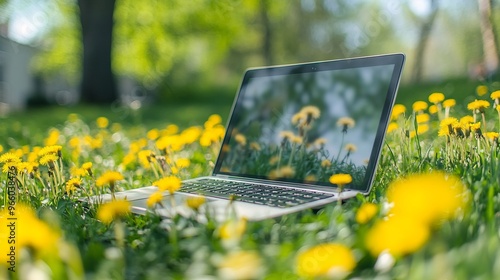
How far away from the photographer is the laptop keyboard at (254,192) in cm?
183

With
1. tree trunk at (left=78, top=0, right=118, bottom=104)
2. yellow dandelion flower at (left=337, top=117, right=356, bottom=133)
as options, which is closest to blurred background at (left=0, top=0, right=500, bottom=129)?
tree trunk at (left=78, top=0, right=118, bottom=104)

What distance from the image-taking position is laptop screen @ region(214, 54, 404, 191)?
214 cm

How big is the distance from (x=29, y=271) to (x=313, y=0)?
27.0 meters

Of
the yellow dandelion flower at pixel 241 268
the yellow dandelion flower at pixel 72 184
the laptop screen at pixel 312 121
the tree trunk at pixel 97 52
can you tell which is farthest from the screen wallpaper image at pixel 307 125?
the tree trunk at pixel 97 52

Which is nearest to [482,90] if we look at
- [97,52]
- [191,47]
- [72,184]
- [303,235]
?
[303,235]

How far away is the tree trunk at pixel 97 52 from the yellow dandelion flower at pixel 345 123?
407 inches

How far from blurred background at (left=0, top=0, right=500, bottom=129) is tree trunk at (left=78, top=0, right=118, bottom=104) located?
0.02 metres

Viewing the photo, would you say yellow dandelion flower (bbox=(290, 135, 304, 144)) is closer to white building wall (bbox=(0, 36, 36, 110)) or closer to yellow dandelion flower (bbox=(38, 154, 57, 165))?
yellow dandelion flower (bbox=(38, 154, 57, 165))

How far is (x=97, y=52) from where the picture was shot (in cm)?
1219

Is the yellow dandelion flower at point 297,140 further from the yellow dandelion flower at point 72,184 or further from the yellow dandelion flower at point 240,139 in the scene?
the yellow dandelion flower at point 72,184

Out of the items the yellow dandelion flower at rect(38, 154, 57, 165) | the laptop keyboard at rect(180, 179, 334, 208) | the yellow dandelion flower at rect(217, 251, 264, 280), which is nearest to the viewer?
the yellow dandelion flower at rect(217, 251, 264, 280)

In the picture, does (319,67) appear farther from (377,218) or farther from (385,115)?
(377,218)

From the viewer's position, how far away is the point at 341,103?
96.6 inches

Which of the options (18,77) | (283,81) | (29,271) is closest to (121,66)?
(18,77)
